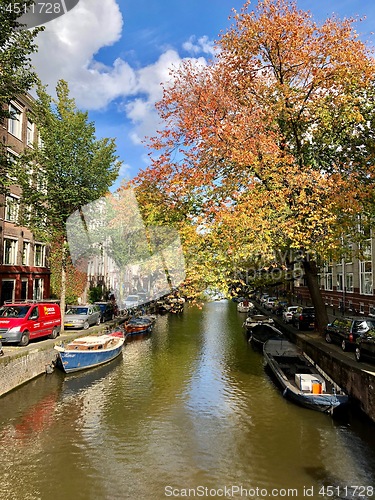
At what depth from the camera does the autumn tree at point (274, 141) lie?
1602 centimetres

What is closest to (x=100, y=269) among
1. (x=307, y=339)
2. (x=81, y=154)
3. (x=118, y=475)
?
(x=81, y=154)

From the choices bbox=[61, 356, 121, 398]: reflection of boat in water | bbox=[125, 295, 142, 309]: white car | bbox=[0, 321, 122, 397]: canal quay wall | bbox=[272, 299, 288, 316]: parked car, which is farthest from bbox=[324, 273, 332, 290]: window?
bbox=[0, 321, 122, 397]: canal quay wall

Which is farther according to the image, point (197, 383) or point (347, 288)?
point (347, 288)

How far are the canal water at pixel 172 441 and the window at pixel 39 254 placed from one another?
18579 mm

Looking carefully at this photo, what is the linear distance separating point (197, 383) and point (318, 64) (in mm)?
16580

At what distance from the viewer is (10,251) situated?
30562 millimetres

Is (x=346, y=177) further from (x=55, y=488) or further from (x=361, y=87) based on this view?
(x=55, y=488)

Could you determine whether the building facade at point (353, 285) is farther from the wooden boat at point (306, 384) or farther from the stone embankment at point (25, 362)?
the stone embankment at point (25, 362)

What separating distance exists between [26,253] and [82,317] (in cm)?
961

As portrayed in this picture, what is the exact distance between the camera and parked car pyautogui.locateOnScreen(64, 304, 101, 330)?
26.9m

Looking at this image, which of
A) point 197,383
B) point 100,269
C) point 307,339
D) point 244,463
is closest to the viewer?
point 244,463

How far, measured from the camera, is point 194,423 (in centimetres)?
1315
